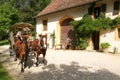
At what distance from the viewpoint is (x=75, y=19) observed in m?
23.7

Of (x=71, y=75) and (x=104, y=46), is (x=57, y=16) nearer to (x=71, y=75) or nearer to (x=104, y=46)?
(x=104, y=46)

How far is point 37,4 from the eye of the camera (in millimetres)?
55656

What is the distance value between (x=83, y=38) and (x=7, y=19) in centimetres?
1828

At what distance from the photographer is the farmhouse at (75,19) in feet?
64.7

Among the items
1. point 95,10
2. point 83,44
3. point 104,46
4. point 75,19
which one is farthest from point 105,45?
point 75,19

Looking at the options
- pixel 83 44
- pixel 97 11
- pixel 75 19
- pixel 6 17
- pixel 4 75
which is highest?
pixel 6 17

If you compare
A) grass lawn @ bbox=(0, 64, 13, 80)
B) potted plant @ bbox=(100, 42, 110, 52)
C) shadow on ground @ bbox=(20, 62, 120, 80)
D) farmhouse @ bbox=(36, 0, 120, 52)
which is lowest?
grass lawn @ bbox=(0, 64, 13, 80)

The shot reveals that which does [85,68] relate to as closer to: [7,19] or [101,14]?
[101,14]

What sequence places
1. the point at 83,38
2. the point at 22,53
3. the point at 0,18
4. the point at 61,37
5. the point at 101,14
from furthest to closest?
the point at 0,18 → the point at 61,37 → the point at 83,38 → the point at 101,14 → the point at 22,53

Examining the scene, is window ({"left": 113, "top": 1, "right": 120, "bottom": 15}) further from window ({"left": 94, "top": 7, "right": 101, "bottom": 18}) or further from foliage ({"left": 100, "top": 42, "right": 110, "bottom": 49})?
foliage ({"left": 100, "top": 42, "right": 110, "bottom": 49})

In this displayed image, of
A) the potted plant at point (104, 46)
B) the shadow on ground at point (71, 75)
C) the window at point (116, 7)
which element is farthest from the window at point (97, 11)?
the shadow on ground at point (71, 75)

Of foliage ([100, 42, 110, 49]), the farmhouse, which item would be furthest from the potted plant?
the farmhouse

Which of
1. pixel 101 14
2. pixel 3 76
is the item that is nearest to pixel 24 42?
pixel 3 76

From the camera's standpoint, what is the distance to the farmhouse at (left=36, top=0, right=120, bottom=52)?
64.7 feet
